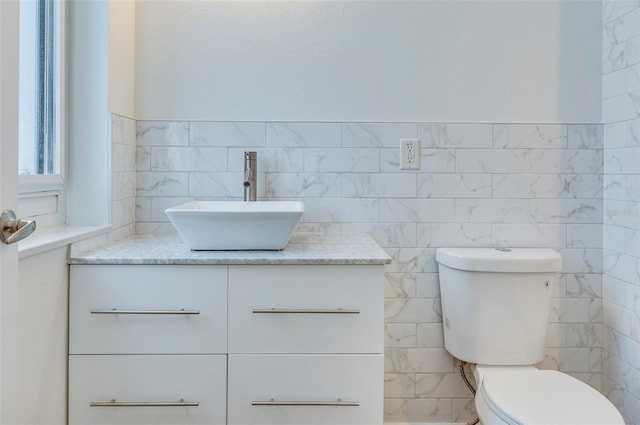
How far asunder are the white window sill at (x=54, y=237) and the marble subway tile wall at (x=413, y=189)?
1.24 feet

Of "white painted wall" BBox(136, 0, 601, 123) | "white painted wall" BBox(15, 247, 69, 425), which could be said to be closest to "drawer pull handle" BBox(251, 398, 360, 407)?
"white painted wall" BBox(15, 247, 69, 425)

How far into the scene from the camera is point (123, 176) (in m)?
1.97

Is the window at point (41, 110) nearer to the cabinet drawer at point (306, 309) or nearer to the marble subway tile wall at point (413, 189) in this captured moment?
the marble subway tile wall at point (413, 189)

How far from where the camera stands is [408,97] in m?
2.12

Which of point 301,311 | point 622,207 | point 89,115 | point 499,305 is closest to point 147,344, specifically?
point 301,311

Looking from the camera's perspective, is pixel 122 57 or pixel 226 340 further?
pixel 122 57

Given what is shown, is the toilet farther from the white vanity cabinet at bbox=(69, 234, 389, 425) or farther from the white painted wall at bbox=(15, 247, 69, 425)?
the white painted wall at bbox=(15, 247, 69, 425)

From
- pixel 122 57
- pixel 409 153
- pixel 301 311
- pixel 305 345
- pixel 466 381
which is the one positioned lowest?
pixel 466 381

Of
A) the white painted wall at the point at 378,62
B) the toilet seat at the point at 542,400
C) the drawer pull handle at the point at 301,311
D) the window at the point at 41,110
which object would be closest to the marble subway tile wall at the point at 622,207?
the white painted wall at the point at 378,62

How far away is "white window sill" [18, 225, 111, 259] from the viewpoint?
1.33 m

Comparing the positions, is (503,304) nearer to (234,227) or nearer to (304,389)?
(304,389)

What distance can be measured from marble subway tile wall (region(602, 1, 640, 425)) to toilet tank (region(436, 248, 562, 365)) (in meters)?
0.32

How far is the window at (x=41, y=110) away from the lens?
160 centimetres

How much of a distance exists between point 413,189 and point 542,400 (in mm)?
926
